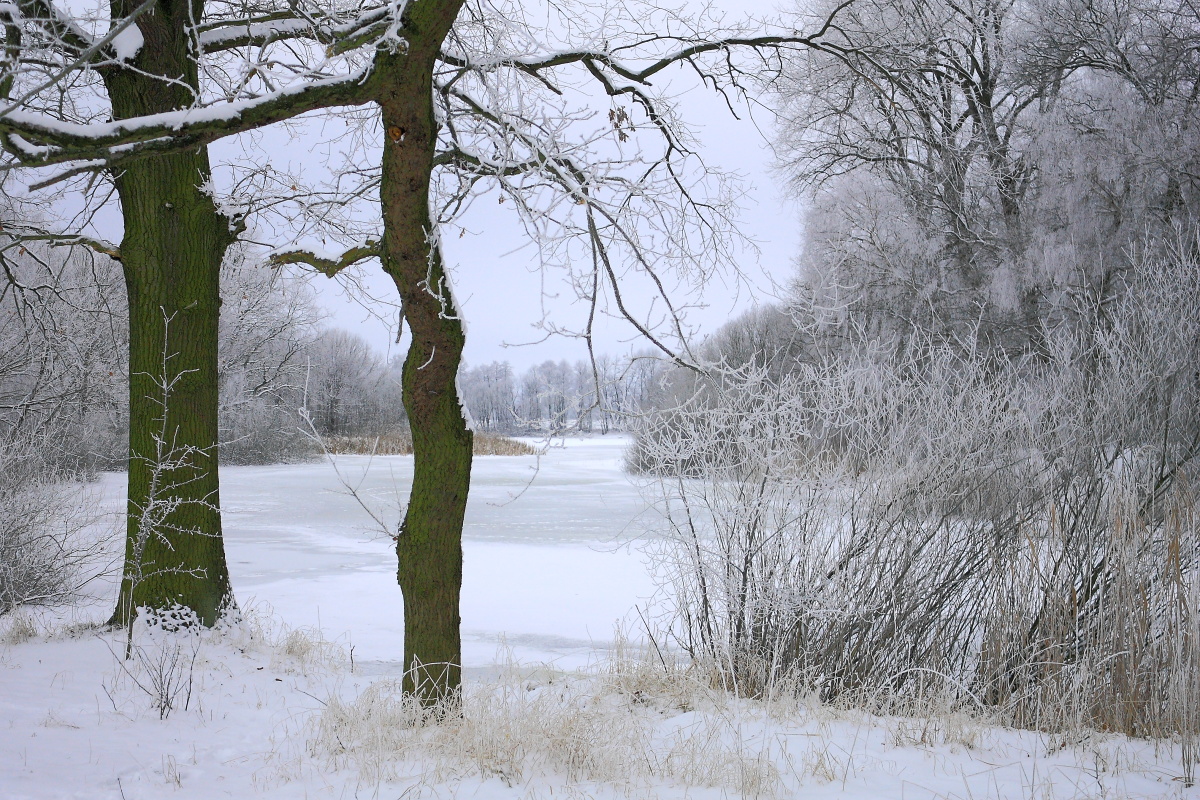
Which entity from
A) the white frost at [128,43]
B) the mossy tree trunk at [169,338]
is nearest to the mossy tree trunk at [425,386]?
the mossy tree trunk at [169,338]

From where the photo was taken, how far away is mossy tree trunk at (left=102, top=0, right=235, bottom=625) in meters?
5.74

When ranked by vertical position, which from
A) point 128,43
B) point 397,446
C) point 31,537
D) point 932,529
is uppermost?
point 128,43

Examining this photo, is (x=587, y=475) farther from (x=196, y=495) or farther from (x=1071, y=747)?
(x=1071, y=747)

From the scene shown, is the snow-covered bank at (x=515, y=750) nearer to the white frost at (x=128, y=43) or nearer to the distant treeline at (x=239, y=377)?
the distant treeline at (x=239, y=377)

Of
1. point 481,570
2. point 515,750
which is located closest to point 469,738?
point 515,750

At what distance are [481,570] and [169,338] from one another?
17.7 feet

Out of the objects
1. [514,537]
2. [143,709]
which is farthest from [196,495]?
[514,537]

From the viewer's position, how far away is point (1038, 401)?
593cm

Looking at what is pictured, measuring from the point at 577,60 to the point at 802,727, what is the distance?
4.14 meters

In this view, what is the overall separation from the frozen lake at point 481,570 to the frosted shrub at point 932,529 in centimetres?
89

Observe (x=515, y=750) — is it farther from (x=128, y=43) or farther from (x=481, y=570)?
(x=481, y=570)

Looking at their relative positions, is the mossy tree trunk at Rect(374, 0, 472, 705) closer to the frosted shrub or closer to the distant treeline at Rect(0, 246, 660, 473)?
the distant treeline at Rect(0, 246, 660, 473)

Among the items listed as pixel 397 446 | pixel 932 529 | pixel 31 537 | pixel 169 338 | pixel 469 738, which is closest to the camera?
pixel 469 738

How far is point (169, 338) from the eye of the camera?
19.2ft
